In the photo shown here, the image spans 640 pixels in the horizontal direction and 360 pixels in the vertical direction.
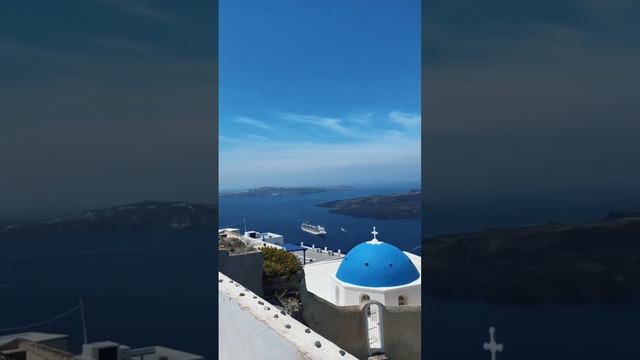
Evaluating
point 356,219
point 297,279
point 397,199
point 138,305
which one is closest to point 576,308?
point 138,305

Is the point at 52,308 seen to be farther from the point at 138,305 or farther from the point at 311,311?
the point at 311,311

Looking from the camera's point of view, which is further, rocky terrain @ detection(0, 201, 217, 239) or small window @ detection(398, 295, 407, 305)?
small window @ detection(398, 295, 407, 305)

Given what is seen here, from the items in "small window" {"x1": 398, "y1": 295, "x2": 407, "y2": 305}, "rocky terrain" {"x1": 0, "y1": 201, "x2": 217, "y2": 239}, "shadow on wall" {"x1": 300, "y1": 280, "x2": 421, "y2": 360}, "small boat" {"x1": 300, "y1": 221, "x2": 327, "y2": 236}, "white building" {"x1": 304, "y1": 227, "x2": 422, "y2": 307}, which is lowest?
"small boat" {"x1": 300, "y1": 221, "x2": 327, "y2": 236}

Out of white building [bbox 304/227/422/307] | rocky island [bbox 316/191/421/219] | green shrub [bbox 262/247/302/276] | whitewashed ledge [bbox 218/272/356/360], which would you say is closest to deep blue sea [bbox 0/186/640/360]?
whitewashed ledge [bbox 218/272/356/360]

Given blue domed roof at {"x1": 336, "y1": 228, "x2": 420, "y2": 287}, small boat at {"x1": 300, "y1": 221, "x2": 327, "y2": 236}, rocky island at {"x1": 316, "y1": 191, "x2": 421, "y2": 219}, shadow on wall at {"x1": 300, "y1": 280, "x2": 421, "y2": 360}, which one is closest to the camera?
shadow on wall at {"x1": 300, "y1": 280, "x2": 421, "y2": 360}

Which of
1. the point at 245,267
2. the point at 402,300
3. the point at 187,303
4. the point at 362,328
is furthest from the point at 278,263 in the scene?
the point at 187,303

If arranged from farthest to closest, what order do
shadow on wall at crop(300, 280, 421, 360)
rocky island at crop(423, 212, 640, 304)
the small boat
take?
1. the small boat
2. shadow on wall at crop(300, 280, 421, 360)
3. rocky island at crop(423, 212, 640, 304)

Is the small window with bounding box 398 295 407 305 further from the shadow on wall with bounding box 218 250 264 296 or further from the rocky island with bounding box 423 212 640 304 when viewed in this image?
the rocky island with bounding box 423 212 640 304
